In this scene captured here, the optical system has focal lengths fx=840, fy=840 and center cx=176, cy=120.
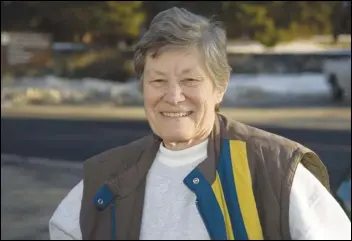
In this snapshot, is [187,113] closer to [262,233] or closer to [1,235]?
[262,233]

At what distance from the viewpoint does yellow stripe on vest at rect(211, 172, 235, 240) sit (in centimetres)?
191

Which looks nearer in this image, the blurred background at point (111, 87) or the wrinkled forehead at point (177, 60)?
the wrinkled forehead at point (177, 60)

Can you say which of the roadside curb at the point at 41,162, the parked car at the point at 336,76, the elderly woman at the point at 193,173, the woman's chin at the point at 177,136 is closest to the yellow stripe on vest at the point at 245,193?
the elderly woman at the point at 193,173

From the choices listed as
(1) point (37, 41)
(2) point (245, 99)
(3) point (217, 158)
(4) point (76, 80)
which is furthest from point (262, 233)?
(4) point (76, 80)

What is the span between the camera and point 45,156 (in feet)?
39.1

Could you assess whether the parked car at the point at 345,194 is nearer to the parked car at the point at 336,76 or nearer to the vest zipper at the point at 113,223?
the vest zipper at the point at 113,223

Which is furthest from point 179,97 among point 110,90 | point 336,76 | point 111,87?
point 111,87

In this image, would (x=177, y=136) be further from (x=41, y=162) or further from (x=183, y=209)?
(x=41, y=162)

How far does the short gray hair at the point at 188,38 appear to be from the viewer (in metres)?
2.01

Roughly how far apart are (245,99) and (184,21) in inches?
823

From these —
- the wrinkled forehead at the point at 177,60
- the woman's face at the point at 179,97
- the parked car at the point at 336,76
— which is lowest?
the parked car at the point at 336,76

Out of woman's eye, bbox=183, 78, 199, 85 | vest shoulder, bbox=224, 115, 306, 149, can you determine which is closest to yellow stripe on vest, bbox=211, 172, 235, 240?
vest shoulder, bbox=224, 115, 306, 149

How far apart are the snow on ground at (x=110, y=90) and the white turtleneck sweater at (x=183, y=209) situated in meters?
18.6

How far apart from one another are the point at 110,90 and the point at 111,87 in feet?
1.27
